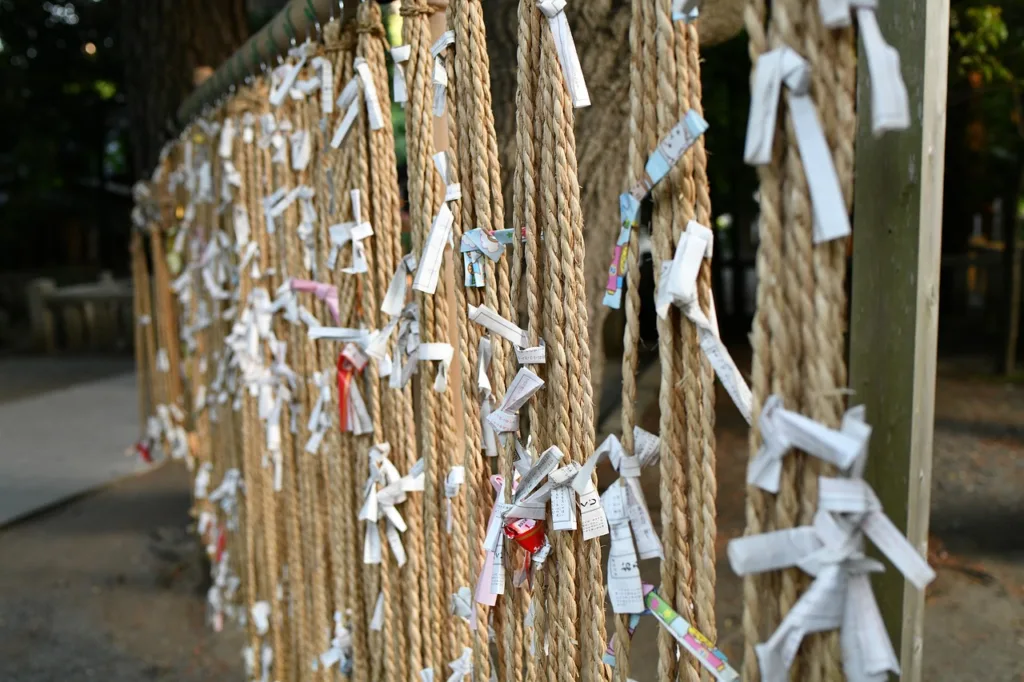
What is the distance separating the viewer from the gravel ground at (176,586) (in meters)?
2.70

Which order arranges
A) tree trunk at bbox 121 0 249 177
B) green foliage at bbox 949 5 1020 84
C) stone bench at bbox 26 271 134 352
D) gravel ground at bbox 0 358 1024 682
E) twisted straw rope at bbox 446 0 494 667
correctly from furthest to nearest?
stone bench at bbox 26 271 134 352
green foliage at bbox 949 5 1020 84
tree trunk at bbox 121 0 249 177
gravel ground at bbox 0 358 1024 682
twisted straw rope at bbox 446 0 494 667

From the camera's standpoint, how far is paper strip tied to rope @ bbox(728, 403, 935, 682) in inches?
23.4

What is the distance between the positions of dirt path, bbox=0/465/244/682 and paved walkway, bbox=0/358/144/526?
310 mm

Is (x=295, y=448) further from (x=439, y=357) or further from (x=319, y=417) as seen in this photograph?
(x=439, y=357)

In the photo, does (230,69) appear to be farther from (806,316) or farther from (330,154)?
(806,316)

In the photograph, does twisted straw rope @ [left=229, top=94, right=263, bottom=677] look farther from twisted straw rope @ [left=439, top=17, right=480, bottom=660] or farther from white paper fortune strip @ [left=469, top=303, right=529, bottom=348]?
white paper fortune strip @ [left=469, top=303, right=529, bottom=348]

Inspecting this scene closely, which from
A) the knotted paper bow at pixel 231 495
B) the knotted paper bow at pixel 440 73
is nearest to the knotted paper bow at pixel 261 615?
the knotted paper bow at pixel 231 495

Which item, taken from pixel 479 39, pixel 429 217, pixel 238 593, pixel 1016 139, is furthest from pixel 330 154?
pixel 1016 139

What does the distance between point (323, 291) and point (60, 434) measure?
5246mm

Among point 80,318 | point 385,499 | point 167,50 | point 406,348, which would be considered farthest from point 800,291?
point 80,318

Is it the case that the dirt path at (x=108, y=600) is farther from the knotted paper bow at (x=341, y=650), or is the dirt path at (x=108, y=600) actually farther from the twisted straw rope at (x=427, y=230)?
the twisted straw rope at (x=427, y=230)

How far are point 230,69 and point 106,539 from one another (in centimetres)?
271

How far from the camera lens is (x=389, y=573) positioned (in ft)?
A: 4.22

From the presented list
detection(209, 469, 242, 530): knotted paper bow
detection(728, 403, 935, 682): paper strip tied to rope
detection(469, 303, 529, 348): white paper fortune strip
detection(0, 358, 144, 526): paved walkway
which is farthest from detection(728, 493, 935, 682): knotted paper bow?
detection(0, 358, 144, 526): paved walkway
